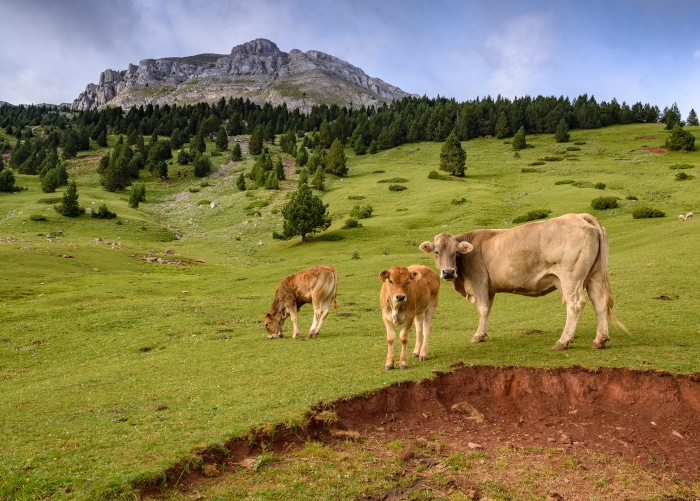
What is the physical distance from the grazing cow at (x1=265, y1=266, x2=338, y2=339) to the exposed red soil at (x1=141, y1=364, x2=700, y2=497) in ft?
27.9

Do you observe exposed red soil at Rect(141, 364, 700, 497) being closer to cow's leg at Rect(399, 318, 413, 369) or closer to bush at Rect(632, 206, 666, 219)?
cow's leg at Rect(399, 318, 413, 369)

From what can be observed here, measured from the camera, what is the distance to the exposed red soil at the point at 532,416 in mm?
8008

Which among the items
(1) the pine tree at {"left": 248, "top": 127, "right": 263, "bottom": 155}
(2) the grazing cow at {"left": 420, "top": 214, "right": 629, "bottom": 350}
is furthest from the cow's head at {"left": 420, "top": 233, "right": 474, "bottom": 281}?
(1) the pine tree at {"left": 248, "top": 127, "right": 263, "bottom": 155}

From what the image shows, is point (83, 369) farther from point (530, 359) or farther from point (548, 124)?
point (548, 124)

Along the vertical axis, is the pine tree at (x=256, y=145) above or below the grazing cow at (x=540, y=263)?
above

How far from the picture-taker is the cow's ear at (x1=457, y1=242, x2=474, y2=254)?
44.9ft

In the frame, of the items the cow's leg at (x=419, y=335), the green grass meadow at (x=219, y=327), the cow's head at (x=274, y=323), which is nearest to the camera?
the green grass meadow at (x=219, y=327)

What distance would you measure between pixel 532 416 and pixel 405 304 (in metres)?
3.80

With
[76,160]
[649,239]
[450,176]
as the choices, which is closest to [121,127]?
[76,160]

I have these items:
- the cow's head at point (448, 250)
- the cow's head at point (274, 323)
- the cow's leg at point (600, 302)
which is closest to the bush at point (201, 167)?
the cow's head at point (274, 323)

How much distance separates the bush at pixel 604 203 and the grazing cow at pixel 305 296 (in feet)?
149

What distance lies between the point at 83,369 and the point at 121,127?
175637mm

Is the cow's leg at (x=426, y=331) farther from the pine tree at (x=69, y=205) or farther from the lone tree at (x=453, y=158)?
the lone tree at (x=453, y=158)

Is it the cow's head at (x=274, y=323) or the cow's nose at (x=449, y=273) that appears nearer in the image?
the cow's nose at (x=449, y=273)
